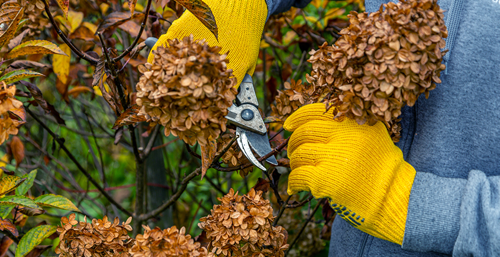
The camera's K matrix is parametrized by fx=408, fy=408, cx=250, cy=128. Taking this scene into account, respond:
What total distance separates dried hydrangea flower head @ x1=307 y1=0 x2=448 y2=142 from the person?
4.6 inches

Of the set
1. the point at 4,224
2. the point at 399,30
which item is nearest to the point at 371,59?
the point at 399,30

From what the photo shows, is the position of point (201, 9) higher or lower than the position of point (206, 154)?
higher

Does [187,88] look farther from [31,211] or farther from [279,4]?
[31,211]

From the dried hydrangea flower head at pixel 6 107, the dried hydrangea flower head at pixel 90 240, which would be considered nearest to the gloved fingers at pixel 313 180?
the dried hydrangea flower head at pixel 90 240

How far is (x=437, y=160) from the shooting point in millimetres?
942

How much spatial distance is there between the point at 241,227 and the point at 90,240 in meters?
0.36

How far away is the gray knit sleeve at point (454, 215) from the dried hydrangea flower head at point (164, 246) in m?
0.47

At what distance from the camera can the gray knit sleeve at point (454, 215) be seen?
809 mm

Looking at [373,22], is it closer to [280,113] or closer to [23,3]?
[280,113]

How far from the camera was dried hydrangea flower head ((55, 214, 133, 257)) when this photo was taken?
979mm

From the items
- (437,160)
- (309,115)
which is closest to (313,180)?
(309,115)

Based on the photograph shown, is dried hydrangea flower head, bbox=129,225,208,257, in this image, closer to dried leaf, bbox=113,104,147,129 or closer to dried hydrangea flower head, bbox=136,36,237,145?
dried hydrangea flower head, bbox=136,36,237,145

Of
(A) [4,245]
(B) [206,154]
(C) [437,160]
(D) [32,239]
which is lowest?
(A) [4,245]

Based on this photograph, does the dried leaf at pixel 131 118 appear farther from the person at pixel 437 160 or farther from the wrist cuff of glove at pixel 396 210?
the wrist cuff of glove at pixel 396 210
